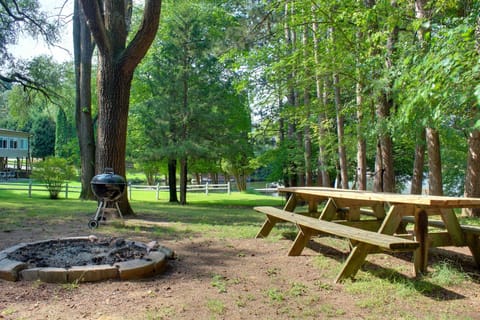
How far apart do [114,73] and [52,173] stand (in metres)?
9.91

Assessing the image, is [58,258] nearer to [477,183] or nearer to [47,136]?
[477,183]

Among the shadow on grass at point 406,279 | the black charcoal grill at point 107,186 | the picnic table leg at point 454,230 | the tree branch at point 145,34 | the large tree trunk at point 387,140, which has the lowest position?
the shadow on grass at point 406,279

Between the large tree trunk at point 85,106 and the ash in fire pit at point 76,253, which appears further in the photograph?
the large tree trunk at point 85,106

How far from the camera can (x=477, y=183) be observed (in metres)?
8.60

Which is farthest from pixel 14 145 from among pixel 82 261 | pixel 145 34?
pixel 82 261

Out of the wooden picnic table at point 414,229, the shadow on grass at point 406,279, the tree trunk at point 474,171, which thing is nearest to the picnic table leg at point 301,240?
the wooden picnic table at point 414,229

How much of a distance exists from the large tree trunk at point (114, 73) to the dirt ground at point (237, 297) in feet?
14.8

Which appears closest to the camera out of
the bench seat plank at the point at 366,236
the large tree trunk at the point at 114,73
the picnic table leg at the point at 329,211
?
the bench seat plank at the point at 366,236

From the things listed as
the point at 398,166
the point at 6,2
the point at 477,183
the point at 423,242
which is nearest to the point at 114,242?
the point at 423,242

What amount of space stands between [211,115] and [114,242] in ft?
34.5

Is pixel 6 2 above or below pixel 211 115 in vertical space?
above

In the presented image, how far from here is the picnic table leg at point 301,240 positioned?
16.0 feet

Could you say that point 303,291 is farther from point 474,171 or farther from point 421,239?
point 474,171

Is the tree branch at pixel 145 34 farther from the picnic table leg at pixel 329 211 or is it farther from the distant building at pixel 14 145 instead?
the distant building at pixel 14 145
